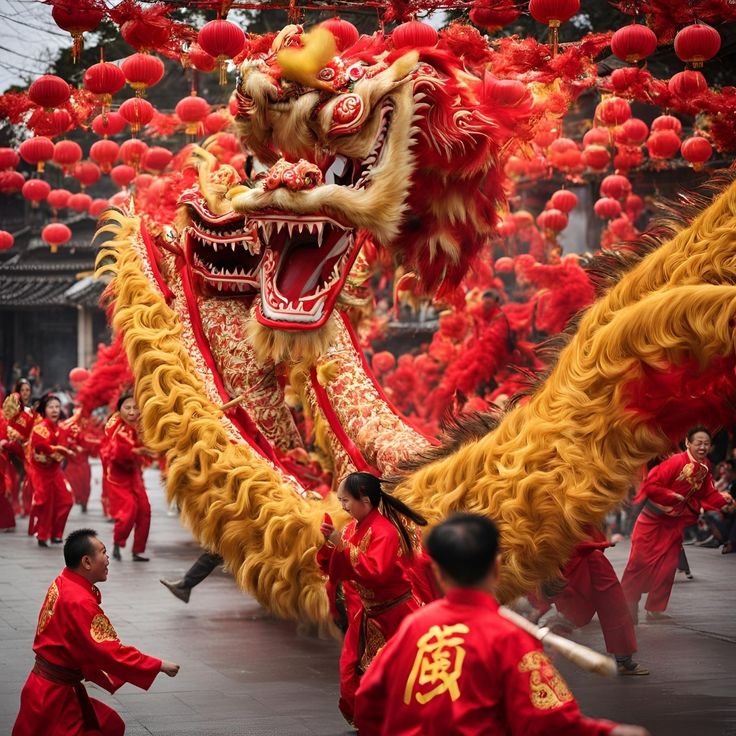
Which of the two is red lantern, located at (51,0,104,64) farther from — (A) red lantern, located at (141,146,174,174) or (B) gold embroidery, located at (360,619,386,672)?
(A) red lantern, located at (141,146,174,174)

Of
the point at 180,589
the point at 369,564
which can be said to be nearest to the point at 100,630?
the point at 369,564

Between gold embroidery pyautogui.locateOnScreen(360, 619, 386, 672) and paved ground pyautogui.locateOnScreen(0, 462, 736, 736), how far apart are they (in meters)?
0.50

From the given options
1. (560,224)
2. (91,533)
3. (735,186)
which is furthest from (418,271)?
(560,224)

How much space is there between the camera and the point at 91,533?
4852 mm

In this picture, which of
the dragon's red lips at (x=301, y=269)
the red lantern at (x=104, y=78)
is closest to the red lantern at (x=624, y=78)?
the dragon's red lips at (x=301, y=269)

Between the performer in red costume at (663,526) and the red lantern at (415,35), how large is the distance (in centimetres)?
312

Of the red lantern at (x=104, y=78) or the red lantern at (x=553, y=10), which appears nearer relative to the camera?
the red lantern at (x=553, y=10)

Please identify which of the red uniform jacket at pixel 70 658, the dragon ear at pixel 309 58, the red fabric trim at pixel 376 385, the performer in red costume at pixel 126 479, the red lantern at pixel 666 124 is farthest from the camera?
the performer in red costume at pixel 126 479

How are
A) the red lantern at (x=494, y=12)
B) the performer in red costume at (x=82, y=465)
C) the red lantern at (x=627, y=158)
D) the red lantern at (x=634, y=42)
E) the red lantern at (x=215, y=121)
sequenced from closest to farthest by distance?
the red lantern at (x=494, y=12) < the red lantern at (x=634, y=42) < the red lantern at (x=627, y=158) < the red lantern at (x=215, y=121) < the performer in red costume at (x=82, y=465)

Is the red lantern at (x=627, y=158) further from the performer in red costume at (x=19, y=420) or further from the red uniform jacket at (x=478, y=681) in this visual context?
the red uniform jacket at (x=478, y=681)

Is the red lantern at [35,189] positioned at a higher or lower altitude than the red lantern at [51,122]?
lower

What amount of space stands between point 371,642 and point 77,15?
3.95 meters

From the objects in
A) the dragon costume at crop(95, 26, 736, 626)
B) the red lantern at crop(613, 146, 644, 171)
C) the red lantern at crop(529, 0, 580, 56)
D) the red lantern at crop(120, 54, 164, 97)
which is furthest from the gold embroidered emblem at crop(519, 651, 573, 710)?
the red lantern at crop(613, 146, 644, 171)

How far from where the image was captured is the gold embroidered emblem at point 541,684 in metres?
3.17
